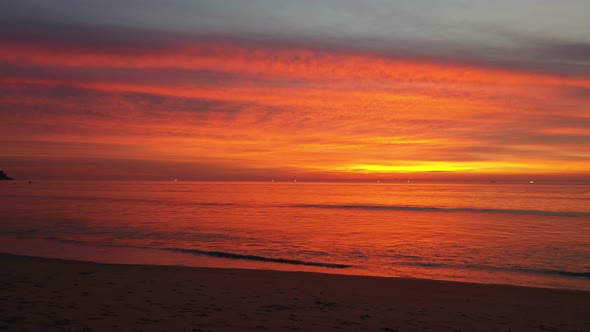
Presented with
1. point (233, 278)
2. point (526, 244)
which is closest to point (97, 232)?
point (233, 278)

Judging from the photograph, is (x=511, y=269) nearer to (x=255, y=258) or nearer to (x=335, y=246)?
(x=335, y=246)

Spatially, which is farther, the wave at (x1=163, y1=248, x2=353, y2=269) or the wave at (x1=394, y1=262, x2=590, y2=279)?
the wave at (x1=163, y1=248, x2=353, y2=269)

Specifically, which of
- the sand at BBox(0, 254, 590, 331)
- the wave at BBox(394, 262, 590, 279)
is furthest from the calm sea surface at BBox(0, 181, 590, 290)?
the sand at BBox(0, 254, 590, 331)

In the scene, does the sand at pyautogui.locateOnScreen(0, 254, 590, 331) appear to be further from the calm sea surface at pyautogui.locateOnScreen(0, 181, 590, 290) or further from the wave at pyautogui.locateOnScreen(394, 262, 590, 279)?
the wave at pyautogui.locateOnScreen(394, 262, 590, 279)

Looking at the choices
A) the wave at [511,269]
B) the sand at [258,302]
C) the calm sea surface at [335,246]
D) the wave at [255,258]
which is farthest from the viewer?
the wave at [255,258]

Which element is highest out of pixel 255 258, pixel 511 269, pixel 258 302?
pixel 258 302

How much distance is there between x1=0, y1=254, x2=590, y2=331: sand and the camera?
28.8 ft

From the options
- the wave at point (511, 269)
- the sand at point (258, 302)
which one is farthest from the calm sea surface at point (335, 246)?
the sand at point (258, 302)

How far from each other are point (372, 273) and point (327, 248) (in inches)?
264

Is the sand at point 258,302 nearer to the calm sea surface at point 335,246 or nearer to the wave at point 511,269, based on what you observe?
the calm sea surface at point 335,246

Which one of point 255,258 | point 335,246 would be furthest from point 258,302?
point 335,246

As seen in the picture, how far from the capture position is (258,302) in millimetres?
10891

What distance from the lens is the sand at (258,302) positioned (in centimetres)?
877

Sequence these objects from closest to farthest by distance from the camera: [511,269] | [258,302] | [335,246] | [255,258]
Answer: [258,302] → [511,269] → [255,258] → [335,246]
